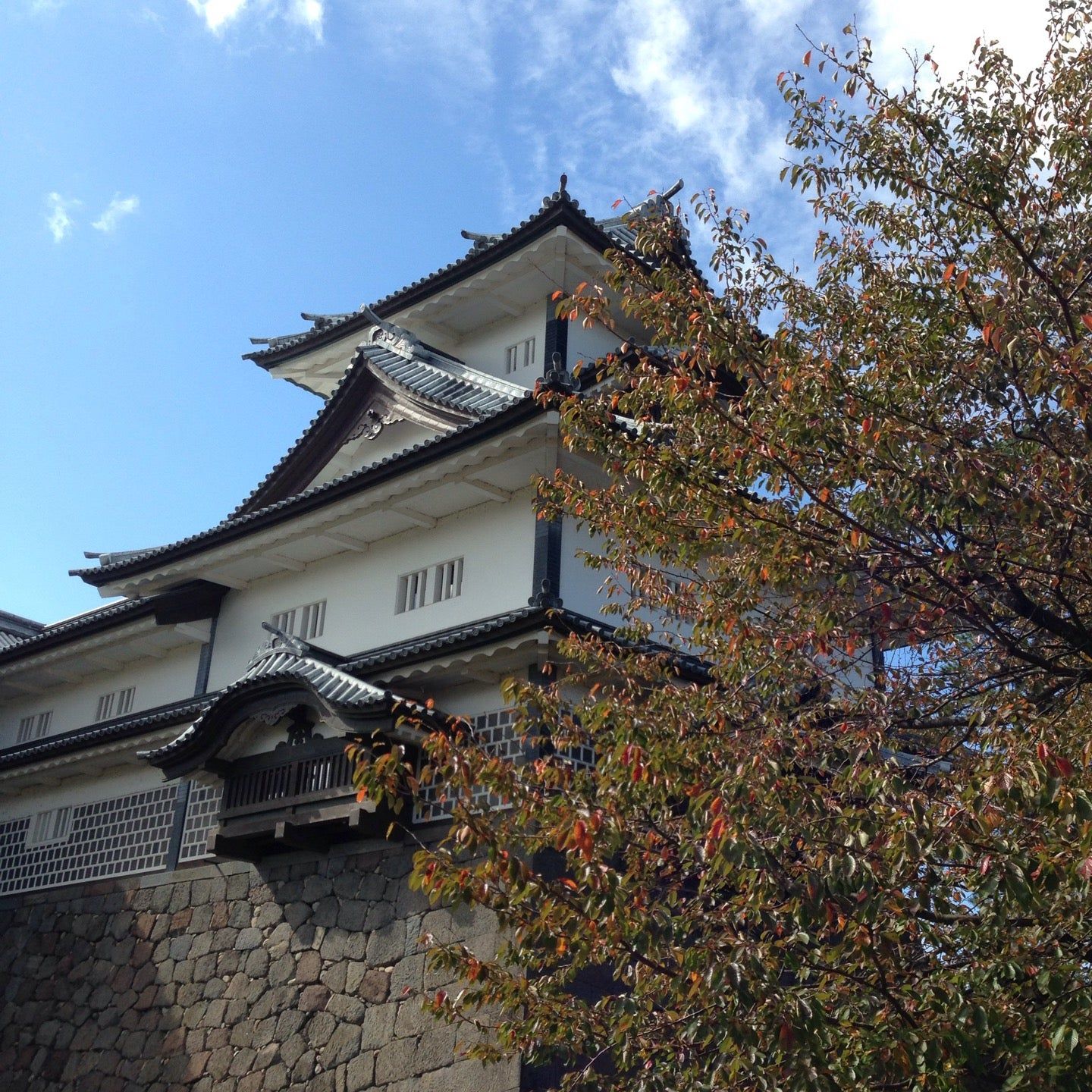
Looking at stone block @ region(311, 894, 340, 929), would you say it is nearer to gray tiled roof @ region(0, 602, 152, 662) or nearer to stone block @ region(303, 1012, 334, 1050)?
stone block @ region(303, 1012, 334, 1050)

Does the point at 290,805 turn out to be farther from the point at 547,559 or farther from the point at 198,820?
the point at 547,559

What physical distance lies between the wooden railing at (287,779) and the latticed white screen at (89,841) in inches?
91.4

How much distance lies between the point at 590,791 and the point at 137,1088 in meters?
8.43

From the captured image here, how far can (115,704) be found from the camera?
1645 centimetres

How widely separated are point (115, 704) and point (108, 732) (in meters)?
2.52

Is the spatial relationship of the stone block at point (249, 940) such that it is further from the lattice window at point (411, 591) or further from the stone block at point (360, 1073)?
the lattice window at point (411, 591)

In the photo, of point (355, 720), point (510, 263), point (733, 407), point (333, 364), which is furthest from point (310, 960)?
point (333, 364)

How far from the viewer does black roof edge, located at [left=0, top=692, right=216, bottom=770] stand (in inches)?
536

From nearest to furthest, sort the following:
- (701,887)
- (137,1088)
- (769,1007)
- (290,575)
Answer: (769,1007), (701,887), (137,1088), (290,575)

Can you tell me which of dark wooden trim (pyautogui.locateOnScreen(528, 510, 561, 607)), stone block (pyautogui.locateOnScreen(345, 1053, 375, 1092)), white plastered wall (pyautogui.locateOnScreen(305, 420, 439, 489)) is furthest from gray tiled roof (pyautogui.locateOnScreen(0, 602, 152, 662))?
stone block (pyautogui.locateOnScreen(345, 1053, 375, 1092))

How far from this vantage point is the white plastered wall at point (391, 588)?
11.9 m

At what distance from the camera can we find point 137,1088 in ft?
40.1

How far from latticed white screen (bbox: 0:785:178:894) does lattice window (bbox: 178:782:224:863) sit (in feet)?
1.18

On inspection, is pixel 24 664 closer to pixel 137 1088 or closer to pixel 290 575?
pixel 290 575
